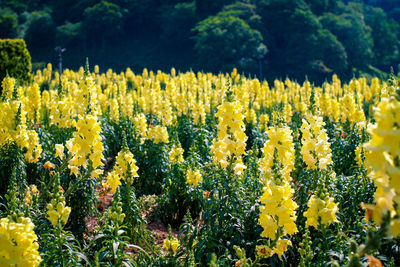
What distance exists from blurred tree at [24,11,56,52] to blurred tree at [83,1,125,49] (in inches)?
178

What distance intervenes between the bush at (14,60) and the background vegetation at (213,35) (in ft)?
72.3

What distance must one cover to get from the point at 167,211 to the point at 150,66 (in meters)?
36.1

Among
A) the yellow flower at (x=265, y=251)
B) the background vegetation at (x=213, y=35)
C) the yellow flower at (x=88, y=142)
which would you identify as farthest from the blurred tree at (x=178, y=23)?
the yellow flower at (x=265, y=251)

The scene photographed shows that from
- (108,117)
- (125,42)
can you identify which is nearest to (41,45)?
(125,42)

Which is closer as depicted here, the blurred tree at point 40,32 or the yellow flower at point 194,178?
the yellow flower at point 194,178

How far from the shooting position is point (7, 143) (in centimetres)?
523

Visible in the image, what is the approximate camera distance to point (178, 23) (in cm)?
4125

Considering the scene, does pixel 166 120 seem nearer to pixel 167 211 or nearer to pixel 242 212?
pixel 167 211

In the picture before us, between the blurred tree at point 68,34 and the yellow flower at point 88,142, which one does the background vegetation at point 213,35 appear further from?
the yellow flower at point 88,142

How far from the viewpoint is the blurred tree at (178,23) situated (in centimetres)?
4106

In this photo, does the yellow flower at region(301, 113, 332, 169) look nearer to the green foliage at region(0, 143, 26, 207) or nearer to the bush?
the green foliage at region(0, 143, 26, 207)

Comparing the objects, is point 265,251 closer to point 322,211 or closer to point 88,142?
point 322,211

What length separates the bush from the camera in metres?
13.9

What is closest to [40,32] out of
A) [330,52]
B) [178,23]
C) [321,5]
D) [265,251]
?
[178,23]
